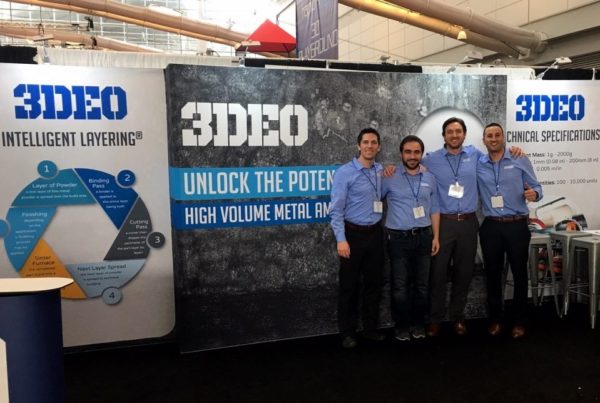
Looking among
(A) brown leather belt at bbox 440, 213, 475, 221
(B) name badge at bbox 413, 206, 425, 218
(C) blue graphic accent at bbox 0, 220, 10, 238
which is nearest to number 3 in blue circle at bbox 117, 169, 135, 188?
(C) blue graphic accent at bbox 0, 220, 10, 238

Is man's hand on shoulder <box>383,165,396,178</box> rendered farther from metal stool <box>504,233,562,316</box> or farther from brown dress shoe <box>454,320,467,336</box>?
metal stool <box>504,233,562,316</box>

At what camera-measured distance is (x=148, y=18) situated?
10.4 m

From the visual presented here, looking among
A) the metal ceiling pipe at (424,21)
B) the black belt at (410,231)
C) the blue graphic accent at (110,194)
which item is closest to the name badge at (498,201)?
the black belt at (410,231)

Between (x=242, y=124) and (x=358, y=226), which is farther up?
(x=242, y=124)

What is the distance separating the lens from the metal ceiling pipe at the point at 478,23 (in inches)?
289

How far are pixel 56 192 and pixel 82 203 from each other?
166mm

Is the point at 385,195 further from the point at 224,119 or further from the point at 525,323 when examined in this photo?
the point at 525,323

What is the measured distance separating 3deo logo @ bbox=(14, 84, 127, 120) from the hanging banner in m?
1.63

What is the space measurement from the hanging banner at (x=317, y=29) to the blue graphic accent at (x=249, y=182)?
3.57 ft

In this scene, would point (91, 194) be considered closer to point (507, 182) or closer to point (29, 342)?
point (29, 342)

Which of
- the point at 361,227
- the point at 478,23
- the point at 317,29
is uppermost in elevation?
the point at 478,23

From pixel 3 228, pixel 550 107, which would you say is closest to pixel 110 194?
pixel 3 228

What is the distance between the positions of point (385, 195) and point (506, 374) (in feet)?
4.18

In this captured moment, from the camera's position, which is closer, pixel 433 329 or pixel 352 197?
pixel 352 197
